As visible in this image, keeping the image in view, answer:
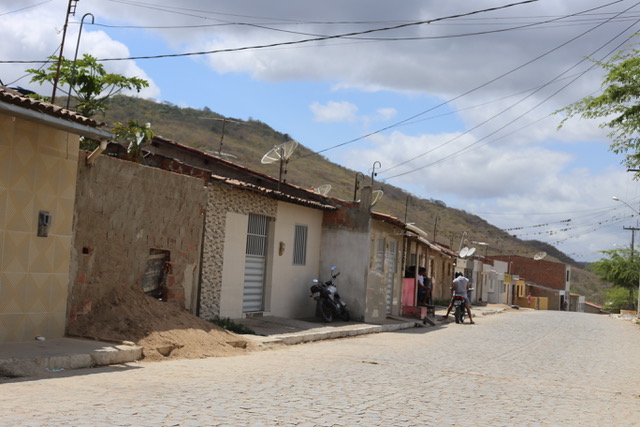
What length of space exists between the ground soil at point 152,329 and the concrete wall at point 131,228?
0.24 meters

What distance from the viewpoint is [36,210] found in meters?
11.9

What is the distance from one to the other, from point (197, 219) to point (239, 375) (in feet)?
21.5

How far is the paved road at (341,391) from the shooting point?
744 cm

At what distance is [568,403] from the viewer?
10.1m

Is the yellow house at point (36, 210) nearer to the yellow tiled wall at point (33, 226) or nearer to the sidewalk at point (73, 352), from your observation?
the yellow tiled wall at point (33, 226)

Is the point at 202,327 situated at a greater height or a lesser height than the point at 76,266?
lesser

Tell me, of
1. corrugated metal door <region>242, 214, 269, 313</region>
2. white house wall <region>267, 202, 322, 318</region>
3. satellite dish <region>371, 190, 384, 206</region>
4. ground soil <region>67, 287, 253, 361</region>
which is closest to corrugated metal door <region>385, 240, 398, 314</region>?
satellite dish <region>371, 190, 384, 206</region>

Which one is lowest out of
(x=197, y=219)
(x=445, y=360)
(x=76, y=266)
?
(x=445, y=360)

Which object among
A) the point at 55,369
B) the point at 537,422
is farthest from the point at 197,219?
the point at 537,422

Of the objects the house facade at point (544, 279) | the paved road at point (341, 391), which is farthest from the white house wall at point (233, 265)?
the house facade at point (544, 279)

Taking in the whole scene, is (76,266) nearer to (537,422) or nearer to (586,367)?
(537,422)

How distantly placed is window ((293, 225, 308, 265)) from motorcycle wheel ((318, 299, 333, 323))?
5.00ft

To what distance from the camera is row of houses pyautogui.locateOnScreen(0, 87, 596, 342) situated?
11.6m

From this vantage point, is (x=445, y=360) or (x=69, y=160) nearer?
(x=69, y=160)
